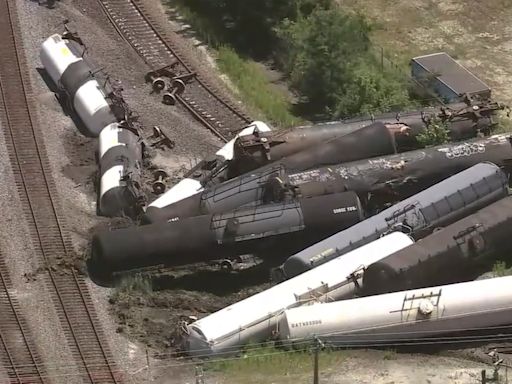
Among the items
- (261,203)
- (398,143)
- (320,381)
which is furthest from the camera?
(398,143)

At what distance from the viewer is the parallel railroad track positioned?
1065 inches

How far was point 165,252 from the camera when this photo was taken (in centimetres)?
3055

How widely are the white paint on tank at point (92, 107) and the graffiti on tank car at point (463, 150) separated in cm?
1268

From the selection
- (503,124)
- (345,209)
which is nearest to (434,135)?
(503,124)

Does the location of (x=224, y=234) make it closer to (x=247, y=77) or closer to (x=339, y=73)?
(x=339, y=73)

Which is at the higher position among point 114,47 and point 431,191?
point 114,47

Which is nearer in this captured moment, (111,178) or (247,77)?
(111,178)

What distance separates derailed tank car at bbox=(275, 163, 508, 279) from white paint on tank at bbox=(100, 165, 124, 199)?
689 cm

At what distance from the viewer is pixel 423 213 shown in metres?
31.8

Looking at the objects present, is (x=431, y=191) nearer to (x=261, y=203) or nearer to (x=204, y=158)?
(x=261, y=203)

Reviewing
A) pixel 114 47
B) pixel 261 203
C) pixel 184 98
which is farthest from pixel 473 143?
pixel 114 47

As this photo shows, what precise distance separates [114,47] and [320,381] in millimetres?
23178

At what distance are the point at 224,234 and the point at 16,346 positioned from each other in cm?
693

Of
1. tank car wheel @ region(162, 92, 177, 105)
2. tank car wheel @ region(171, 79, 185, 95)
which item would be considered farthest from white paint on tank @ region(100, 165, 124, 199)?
tank car wheel @ region(171, 79, 185, 95)
